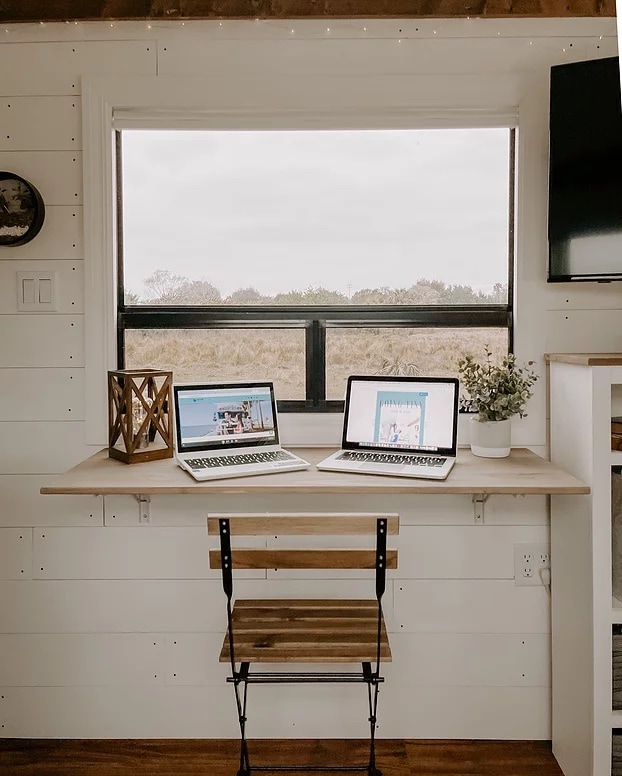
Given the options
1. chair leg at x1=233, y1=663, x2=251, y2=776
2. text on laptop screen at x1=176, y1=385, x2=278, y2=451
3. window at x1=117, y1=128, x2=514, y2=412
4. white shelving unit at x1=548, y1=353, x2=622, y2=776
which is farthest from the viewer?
window at x1=117, y1=128, x2=514, y2=412

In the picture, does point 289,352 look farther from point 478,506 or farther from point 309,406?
point 478,506

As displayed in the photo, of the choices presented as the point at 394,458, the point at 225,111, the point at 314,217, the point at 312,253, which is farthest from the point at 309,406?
the point at 225,111

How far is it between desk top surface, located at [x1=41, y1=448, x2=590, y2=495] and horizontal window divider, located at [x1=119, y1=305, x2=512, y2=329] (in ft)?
1.75

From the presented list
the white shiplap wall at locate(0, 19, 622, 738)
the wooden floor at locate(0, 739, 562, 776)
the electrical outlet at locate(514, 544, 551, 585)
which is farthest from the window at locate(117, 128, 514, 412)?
the wooden floor at locate(0, 739, 562, 776)

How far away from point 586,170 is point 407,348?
75 centimetres

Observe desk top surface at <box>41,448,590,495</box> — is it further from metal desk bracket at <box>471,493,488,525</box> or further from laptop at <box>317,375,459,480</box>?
metal desk bracket at <box>471,493,488,525</box>

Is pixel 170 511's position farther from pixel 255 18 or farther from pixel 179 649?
pixel 255 18

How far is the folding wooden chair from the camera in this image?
5.08 feet

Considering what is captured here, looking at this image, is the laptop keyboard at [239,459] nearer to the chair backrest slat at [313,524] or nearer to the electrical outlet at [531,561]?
the chair backrest slat at [313,524]

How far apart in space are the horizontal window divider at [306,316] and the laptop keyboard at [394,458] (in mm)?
474

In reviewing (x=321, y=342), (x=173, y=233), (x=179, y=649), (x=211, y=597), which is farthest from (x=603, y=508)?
(x=173, y=233)

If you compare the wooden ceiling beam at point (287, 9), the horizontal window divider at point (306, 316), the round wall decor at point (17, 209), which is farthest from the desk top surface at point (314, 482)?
the wooden ceiling beam at point (287, 9)

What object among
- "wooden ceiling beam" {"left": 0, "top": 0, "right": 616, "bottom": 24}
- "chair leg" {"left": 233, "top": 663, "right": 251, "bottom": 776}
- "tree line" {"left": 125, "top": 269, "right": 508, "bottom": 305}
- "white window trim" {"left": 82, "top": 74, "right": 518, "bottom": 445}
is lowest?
"chair leg" {"left": 233, "top": 663, "right": 251, "bottom": 776}

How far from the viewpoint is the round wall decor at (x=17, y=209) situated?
2.12 meters
